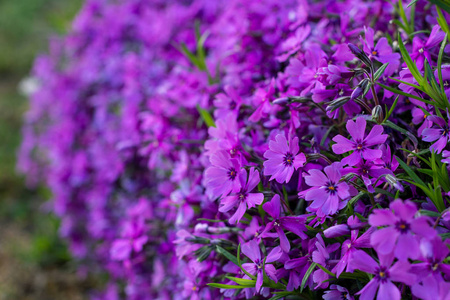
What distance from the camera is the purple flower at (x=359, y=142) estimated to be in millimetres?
913

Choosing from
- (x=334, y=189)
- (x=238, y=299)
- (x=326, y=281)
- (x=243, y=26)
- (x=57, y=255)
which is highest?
(x=243, y=26)

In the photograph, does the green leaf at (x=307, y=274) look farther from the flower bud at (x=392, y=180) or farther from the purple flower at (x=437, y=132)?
the purple flower at (x=437, y=132)

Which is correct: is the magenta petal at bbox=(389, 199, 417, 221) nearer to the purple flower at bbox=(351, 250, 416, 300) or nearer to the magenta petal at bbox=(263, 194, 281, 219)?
the purple flower at bbox=(351, 250, 416, 300)

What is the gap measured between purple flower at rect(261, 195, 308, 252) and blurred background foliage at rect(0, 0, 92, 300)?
2.05m

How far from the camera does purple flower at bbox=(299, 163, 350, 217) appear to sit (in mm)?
886

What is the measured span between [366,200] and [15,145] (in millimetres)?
3911

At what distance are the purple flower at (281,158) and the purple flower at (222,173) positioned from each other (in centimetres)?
8

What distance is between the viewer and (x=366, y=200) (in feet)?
3.36

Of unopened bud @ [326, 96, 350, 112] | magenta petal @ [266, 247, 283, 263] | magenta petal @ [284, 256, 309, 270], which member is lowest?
magenta petal @ [284, 256, 309, 270]

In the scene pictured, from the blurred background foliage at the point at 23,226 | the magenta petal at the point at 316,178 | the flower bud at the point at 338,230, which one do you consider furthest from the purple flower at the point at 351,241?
the blurred background foliage at the point at 23,226

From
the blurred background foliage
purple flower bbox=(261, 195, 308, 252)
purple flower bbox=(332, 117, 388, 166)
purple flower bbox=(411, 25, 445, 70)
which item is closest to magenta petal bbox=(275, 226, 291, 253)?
purple flower bbox=(261, 195, 308, 252)

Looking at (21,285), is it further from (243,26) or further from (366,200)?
(366,200)

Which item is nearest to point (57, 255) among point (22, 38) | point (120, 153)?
point (120, 153)

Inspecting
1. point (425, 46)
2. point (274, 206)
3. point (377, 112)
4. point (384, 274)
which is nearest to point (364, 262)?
point (384, 274)
